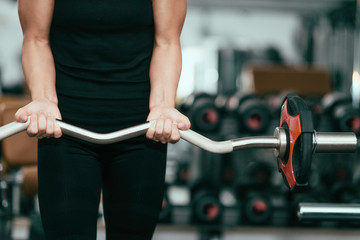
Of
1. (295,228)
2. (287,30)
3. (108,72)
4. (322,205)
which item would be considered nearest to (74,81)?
(108,72)

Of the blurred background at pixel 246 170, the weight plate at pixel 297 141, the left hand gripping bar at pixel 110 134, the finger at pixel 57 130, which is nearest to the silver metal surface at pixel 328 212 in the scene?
the blurred background at pixel 246 170

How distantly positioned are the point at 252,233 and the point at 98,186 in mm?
1906

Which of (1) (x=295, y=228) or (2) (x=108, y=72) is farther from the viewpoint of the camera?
(1) (x=295, y=228)

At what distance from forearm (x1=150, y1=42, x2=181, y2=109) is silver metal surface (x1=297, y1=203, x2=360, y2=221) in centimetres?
43

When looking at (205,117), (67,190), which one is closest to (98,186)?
(67,190)

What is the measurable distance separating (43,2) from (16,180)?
59.2 inches

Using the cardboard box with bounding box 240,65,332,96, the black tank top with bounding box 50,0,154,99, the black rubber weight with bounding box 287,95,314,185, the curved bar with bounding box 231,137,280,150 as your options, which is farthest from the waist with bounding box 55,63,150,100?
the cardboard box with bounding box 240,65,332,96

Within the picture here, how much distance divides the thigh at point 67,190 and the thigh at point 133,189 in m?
0.05

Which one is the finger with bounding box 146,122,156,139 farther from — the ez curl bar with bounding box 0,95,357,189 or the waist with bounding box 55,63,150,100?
the waist with bounding box 55,63,150,100

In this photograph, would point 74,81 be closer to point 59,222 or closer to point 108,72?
point 108,72

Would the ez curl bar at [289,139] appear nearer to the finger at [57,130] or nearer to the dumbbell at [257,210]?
the finger at [57,130]

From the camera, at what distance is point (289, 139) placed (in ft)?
3.09

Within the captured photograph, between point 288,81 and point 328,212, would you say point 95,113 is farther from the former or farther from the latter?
point 288,81

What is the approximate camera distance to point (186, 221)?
2.64 m
